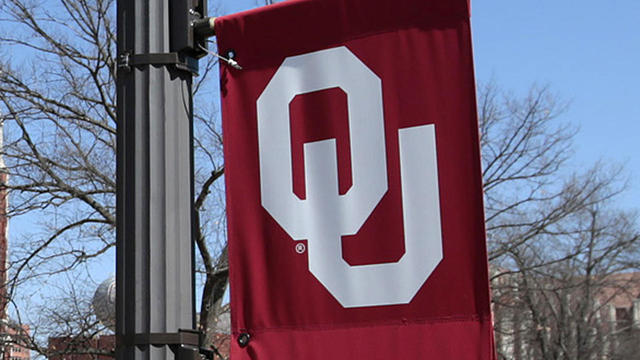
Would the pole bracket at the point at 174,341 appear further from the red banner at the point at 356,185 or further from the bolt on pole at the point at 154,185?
the red banner at the point at 356,185

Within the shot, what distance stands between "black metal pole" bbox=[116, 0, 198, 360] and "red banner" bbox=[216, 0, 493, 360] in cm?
18

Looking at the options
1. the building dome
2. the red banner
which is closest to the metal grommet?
the red banner

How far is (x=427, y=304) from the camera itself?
2.69 m

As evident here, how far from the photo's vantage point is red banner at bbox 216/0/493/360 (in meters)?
2.69

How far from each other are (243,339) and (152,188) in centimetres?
58

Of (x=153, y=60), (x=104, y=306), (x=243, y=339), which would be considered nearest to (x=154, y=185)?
(x=153, y=60)

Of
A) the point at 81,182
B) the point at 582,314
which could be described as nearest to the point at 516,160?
the point at 81,182

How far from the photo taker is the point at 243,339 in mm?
2951

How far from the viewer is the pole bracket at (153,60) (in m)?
3.04

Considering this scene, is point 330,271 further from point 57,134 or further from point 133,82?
point 57,134

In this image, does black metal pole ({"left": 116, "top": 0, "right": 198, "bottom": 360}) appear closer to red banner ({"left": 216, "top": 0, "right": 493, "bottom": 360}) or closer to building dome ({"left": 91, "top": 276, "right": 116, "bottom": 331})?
red banner ({"left": 216, "top": 0, "right": 493, "bottom": 360})

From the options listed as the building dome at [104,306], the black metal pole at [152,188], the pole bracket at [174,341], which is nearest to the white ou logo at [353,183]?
the black metal pole at [152,188]

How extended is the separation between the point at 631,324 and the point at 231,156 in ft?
144

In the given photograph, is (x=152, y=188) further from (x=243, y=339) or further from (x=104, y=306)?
(x=104, y=306)
